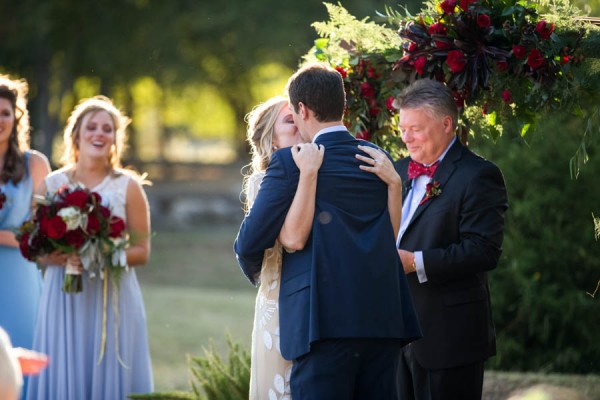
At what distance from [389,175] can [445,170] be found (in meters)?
0.93

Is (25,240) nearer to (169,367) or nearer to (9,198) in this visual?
(9,198)

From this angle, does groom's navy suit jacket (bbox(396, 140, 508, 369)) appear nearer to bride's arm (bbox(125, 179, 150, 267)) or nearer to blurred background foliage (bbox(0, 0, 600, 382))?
blurred background foliage (bbox(0, 0, 600, 382))

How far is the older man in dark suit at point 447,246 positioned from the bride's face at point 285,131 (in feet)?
1.89

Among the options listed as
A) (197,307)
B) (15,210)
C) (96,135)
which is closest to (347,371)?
(96,135)

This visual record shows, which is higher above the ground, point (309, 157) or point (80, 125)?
point (80, 125)

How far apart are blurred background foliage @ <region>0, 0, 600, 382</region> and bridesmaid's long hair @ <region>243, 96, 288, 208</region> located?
1.48 meters

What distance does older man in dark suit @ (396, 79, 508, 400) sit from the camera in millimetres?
4828

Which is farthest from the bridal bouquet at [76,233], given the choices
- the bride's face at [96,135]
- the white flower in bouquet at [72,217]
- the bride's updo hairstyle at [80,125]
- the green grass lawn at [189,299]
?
the green grass lawn at [189,299]

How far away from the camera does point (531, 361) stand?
29.0 ft

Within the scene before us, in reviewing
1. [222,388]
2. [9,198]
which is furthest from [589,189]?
[9,198]

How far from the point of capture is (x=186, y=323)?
47.4 ft

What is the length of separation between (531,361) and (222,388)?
3.66 m

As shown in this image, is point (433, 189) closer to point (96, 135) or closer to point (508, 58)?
point (508, 58)

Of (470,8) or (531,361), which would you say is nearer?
(470,8)
